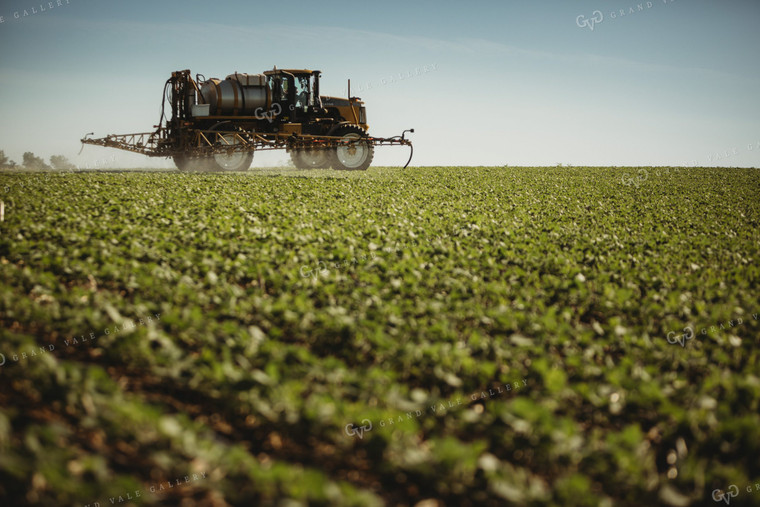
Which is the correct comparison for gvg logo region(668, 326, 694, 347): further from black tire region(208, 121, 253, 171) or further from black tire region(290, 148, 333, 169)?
black tire region(290, 148, 333, 169)

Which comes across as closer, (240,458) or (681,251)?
(240,458)

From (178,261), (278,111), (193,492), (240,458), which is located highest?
(278,111)

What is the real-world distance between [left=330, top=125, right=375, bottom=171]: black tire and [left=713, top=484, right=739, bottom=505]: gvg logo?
18.1 m

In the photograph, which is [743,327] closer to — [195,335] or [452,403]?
[452,403]

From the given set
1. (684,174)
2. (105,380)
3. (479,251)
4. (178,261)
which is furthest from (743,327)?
(684,174)

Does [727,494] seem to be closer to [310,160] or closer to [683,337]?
[683,337]

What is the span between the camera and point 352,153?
1981 centimetres

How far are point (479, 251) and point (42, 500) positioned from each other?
18.8 ft

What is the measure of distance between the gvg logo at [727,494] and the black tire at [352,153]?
18107 millimetres

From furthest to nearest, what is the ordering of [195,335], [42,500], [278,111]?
1. [278,111]
2. [195,335]
3. [42,500]

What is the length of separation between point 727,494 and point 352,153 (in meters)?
18.6

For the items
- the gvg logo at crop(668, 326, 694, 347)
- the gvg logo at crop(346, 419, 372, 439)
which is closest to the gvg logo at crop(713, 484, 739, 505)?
the gvg logo at crop(346, 419, 372, 439)

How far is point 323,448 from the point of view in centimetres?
268

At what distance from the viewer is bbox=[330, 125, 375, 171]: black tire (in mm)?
19406
